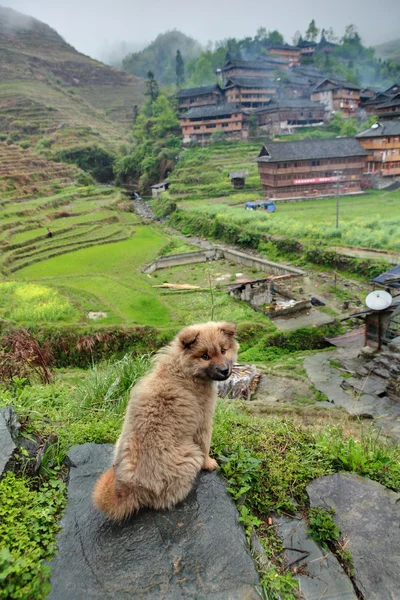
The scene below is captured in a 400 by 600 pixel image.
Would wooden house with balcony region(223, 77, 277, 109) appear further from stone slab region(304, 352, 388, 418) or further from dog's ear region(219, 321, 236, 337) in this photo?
dog's ear region(219, 321, 236, 337)

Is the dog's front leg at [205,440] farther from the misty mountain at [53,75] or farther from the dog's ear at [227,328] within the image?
the misty mountain at [53,75]

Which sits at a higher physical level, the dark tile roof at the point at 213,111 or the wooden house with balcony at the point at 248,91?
the wooden house with balcony at the point at 248,91

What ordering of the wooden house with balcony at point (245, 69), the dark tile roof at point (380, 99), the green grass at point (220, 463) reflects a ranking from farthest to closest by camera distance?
A: the wooden house with balcony at point (245, 69), the dark tile roof at point (380, 99), the green grass at point (220, 463)


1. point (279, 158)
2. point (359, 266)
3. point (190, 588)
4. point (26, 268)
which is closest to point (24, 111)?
point (279, 158)

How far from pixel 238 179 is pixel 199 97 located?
2771cm

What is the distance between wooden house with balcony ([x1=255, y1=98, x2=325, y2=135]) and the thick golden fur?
65.8 metres

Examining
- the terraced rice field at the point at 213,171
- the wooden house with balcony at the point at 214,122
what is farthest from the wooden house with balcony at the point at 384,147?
the wooden house with balcony at the point at 214,122

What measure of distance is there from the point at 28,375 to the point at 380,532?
17.8ft

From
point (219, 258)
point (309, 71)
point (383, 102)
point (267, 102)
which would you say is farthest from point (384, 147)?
point (309, 71)

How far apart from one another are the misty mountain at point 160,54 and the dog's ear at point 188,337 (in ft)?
483

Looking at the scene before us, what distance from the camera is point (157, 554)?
2.85 m

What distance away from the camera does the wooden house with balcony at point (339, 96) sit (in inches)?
2628

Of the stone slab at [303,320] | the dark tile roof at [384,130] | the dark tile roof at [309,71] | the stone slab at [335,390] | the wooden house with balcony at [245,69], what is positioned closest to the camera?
the stone slab at [335,390]

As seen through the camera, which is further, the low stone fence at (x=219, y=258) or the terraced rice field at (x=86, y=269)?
the low stone fence at (x=219, y=258)
